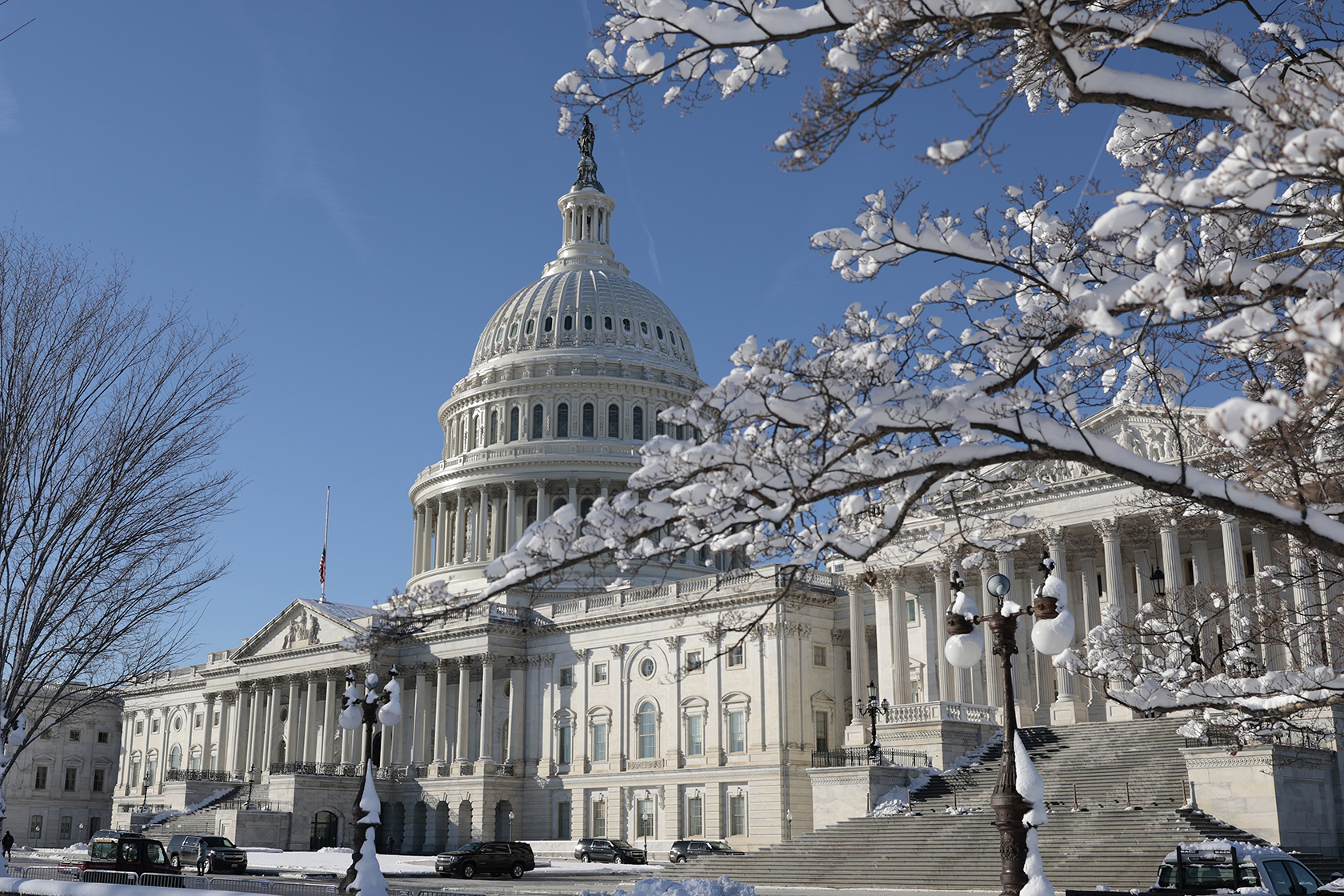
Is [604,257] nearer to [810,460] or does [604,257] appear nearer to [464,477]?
[464,477]

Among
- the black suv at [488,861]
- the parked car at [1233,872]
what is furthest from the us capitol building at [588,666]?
the parked car at [1233,872]

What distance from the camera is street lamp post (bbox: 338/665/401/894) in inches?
952

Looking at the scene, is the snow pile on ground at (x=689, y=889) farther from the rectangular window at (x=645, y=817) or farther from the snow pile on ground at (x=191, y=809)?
the snow pile on ground at (x=191, y=809)

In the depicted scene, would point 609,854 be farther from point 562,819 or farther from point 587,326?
point 587,326

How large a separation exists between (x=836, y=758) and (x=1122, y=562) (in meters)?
15.7

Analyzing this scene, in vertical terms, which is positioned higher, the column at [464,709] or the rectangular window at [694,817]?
the column at [464,709]

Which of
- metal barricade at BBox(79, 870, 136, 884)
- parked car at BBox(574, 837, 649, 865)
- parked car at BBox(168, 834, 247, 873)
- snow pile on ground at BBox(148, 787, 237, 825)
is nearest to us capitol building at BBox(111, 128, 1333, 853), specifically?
snow pile on ground at BBox(148, 787, 237, 825)

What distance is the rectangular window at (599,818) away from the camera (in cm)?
7044

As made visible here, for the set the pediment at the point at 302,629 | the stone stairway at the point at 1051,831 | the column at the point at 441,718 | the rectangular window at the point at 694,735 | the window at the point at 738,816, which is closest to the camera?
the stone stairway at the point at 1051,831

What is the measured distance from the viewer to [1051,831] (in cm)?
3550

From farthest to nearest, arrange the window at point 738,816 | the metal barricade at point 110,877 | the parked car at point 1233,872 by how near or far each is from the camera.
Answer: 1. the window at point 738,816
2. the metal barricade at point 110,877
3. the parked car at point 1233,872

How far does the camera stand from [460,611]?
40.2 feet

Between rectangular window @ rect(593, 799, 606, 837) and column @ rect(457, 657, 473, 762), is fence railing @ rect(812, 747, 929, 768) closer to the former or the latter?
rectangular window @ rect(593, 799, 606, 837)

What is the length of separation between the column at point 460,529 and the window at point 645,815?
107 ft
